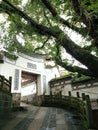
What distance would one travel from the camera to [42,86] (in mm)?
18625

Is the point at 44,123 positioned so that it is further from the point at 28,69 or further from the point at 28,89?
the point at 28,89

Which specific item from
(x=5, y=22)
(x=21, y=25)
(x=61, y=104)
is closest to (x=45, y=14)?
(x=21, y=25)

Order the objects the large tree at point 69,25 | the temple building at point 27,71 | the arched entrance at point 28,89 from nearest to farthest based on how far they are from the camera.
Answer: the large tree at point 69,25
the temple building at point 27,71
the arched entrance at point 28,89

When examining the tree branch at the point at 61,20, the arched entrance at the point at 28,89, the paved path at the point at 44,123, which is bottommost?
the paved path at the point at 44,123

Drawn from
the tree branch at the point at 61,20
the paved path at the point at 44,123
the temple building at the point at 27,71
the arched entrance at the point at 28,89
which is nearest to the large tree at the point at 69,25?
the tree branch at the point at 61,20

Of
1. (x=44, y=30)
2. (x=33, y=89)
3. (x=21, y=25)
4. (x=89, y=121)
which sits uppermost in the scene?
(x=21, y=25)

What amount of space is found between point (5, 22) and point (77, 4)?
7.43m

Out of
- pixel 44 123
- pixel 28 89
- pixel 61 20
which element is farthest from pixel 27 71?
pixel 61 20

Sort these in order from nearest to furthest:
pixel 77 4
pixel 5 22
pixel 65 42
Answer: pixel 77 4 → pixel 65 42 → pixel 5 22

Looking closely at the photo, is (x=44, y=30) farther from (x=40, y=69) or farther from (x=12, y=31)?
(x=40, y=69)

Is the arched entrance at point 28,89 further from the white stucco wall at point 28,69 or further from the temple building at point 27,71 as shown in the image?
the white stucco wall at point 28,69

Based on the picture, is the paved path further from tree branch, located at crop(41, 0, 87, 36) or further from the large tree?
tree branch, located at crop(41, 0, 87, 36)

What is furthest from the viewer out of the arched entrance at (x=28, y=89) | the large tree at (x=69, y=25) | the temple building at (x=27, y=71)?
the arched entrance at (x=28, y=89)

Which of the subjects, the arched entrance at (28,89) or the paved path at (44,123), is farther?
the arched entrance at (28,89)
